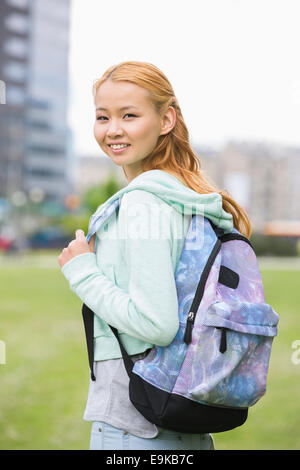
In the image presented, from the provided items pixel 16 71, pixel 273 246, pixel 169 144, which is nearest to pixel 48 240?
pixel 273 246

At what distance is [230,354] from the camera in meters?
1.18

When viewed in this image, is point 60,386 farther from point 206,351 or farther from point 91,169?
point 91,169

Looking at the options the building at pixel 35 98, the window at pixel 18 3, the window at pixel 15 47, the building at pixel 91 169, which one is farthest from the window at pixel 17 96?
the building at pixel 91 169

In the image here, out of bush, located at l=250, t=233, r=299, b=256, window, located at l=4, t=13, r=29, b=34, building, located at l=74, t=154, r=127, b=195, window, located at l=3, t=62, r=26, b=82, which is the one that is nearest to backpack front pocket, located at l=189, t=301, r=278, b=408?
bush, located at l=250, t=233, r=299, b=256

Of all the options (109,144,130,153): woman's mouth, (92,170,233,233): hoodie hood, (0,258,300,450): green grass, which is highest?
(109,144,130,153): woman's mouth

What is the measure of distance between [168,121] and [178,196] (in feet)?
0.74

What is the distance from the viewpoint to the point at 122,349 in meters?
1.23

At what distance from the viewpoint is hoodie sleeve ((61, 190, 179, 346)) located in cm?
115

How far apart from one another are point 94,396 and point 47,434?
3.09 meters

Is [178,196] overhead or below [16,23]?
below

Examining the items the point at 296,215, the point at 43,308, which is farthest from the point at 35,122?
the point at 43,308

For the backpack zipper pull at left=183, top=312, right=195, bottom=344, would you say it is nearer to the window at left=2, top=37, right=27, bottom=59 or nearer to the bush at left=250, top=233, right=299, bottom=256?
the bush at left=250, top=233, right=299, bottom=256

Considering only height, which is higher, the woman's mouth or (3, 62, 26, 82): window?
(3, 62, 26, 82): window
